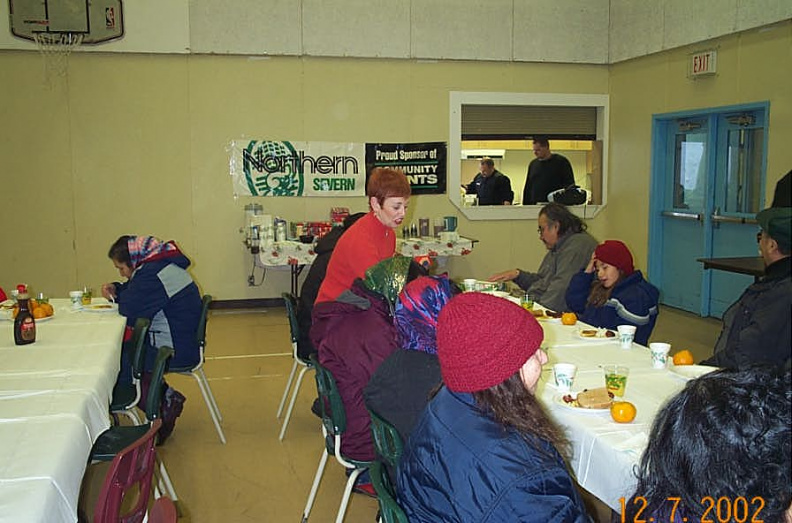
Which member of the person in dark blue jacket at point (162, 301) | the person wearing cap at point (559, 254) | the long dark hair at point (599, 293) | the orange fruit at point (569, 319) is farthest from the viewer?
the person wearing cap at point (559, 254)

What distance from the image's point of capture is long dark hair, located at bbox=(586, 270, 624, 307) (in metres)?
3.95

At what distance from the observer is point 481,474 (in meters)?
1.54

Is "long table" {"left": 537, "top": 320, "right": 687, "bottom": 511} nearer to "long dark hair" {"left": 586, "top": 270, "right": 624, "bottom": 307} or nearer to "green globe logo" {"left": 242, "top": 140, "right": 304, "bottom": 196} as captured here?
"long dark hair" {"left": 586, "top": 270, "right": 624, "bottom": 307}

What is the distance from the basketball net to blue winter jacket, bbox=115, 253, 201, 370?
14.7ft

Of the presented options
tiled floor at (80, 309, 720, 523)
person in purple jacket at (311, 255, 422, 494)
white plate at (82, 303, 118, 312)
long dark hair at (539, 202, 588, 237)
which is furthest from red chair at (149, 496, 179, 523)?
long dark hair at (539, 202, 588, 237)

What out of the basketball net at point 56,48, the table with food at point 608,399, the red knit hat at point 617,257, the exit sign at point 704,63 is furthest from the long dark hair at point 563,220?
the basketball net at point 56,48

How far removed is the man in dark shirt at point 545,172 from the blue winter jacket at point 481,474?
759cm

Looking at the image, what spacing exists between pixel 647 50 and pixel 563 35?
3.40 feet

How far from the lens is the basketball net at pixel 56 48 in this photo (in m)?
7.73

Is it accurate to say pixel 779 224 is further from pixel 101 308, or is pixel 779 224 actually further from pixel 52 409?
pixel 101 308

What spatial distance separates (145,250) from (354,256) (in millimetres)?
1325

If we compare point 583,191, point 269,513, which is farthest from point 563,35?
point 269,513

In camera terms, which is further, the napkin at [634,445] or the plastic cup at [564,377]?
the plastic cup at [564,377]

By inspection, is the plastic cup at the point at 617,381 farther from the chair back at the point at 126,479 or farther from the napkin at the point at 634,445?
the chair back at the point at 126,479
